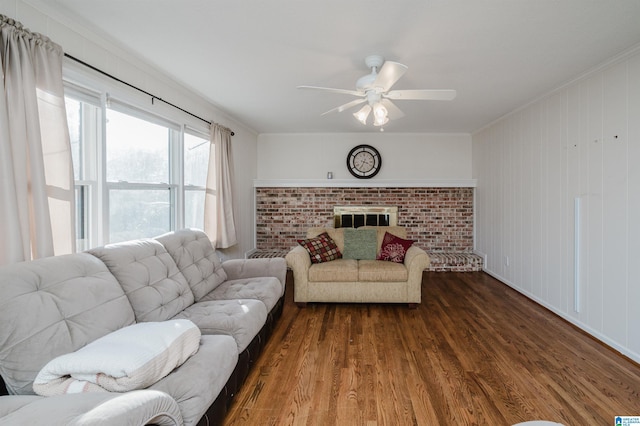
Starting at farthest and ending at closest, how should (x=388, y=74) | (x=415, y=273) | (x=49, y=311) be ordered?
1. (x=415, y=273)
2. (x=388, y=74)
3. (x=49, y=311)

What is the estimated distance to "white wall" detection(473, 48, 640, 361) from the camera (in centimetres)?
247

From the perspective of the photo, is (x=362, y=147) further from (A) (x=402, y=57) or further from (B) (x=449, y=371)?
(B) (x=449, y=371)

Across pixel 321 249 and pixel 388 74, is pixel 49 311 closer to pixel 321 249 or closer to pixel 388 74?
pixel 388 74

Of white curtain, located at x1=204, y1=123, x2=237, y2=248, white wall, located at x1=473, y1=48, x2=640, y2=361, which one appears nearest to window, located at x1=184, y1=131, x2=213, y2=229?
white curtain, located at x1=204, y1=123, x2=237, y2=248

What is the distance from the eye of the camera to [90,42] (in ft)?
7.48

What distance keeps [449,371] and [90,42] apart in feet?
11.3

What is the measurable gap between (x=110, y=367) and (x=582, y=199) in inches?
147

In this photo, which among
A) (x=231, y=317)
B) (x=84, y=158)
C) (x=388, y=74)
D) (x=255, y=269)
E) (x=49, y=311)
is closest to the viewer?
(x=49, y=311)

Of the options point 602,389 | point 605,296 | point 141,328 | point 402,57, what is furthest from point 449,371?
point 402,57

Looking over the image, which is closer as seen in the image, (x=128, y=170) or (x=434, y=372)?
(x=434, y=372)

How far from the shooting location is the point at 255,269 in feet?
10.5

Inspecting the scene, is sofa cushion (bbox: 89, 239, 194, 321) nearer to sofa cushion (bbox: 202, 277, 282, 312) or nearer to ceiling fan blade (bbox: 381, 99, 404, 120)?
sofa cushion (bbox: 202, 277, 282, 312)

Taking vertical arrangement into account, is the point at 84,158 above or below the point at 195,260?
above

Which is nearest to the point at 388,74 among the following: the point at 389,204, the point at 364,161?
the point at 364,161
